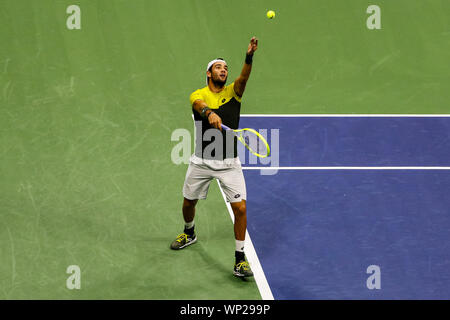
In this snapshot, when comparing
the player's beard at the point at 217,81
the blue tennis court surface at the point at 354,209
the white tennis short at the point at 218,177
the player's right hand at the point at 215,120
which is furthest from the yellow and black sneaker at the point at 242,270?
the player's beard at the point at 217,81

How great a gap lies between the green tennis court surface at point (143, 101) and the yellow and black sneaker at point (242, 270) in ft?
0.39

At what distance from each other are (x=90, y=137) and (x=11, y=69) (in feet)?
8.35

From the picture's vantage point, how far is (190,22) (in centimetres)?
1170

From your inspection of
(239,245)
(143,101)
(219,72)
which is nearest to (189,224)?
(239,245)

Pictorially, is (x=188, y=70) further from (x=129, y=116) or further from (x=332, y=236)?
(x=332, y=236)

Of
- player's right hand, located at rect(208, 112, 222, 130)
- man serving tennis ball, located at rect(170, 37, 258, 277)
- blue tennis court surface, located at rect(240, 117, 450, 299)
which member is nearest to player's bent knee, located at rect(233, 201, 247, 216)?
man serving tennis ball, located at rect(170, 37, 258, 277)

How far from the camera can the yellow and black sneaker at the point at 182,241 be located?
7363 mm

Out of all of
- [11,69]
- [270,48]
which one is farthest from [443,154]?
[11,69]

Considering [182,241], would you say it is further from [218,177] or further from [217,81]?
[217,81]

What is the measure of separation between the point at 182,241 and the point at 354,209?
268 centimetres

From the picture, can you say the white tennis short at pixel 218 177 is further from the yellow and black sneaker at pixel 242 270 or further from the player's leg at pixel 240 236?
the yellow and black sneaker at pixel 242 270

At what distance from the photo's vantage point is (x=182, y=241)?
7.39 m

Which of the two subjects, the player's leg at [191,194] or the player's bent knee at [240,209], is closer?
the player's bent knee at [240,209]

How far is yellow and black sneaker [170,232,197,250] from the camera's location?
7.36m
